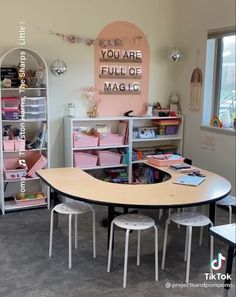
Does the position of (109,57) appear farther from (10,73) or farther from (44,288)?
(44,288)

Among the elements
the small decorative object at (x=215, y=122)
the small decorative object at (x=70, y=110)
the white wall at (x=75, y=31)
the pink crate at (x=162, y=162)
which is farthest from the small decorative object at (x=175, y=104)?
the pink crate at (x=162, y=162)

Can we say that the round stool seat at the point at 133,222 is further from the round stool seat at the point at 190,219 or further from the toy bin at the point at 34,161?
the toy bin at the point at 34,161

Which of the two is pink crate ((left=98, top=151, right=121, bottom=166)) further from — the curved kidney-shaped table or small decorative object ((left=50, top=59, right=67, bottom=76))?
the curved kidney-shaped table

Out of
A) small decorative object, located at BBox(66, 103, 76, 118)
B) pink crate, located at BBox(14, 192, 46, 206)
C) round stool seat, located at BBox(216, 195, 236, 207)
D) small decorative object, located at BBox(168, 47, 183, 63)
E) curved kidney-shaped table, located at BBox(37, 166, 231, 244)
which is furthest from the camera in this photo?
small decorative object, located at BBox(168, 47, 183, 63)

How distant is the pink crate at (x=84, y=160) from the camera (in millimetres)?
4609

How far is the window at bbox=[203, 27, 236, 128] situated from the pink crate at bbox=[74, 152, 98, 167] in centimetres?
151

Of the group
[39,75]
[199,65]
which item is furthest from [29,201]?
[199,65]

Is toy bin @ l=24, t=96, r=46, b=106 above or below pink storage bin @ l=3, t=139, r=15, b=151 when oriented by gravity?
above

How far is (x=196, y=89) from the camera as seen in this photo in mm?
4949

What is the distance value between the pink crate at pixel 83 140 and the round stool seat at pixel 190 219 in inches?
73.7

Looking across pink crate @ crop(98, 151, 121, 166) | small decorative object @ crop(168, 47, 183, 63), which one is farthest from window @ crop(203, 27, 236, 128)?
pink crate @ crop(98, 151, 121, 166)

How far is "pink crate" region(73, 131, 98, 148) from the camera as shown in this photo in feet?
15.0

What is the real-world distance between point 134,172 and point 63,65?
169cm

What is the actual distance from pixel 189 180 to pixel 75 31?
244 centimetres
